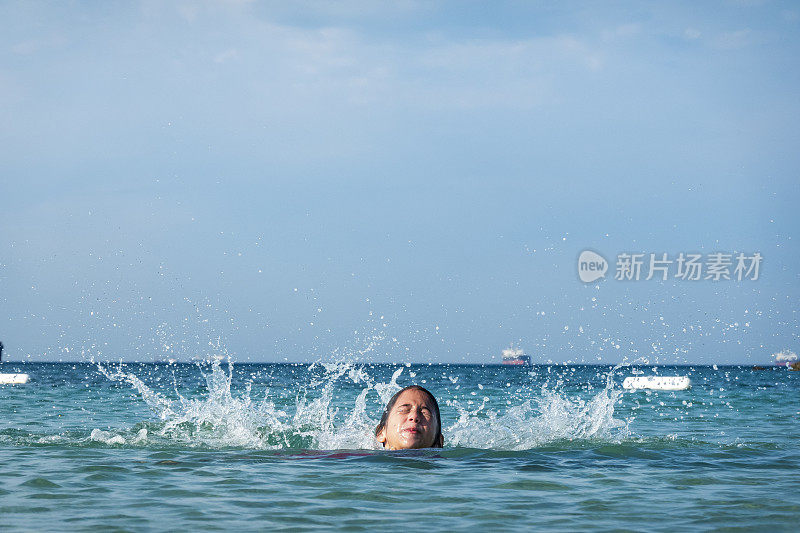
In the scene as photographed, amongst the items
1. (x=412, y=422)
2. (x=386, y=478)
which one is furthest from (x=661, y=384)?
Result: (x=386, y=478)

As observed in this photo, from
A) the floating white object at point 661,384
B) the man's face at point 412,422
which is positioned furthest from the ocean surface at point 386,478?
the floating white object at point 661,384

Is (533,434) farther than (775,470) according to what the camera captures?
Yes

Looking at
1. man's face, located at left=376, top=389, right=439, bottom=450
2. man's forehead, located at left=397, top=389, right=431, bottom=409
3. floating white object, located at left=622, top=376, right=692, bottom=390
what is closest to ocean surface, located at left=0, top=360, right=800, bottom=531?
man's face, located at left=376, top=389, right=439, bottom=450

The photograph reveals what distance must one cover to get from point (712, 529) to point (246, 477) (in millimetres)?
4063

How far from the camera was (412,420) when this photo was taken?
895 cm

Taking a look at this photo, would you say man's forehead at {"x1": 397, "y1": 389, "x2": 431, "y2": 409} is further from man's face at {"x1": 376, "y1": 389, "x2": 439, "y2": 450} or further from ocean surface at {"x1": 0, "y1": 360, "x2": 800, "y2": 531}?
ocean surface at {"x1": 0, "y1": 360, "x2": 800, "y2": 531}

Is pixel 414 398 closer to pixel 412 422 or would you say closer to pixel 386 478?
pixel 412 422

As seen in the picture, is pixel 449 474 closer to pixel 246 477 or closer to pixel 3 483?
pixel 246 477

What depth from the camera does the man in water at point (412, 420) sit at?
8.89m

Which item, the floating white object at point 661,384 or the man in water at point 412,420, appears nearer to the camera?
the man in water at point 412,420

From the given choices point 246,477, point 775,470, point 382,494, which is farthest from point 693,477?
point 246,477

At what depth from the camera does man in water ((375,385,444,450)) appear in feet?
29.2

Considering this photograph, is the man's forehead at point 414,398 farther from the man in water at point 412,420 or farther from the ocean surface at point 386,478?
the ocean surface at point 386,478

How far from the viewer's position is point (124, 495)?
6.86 meters
